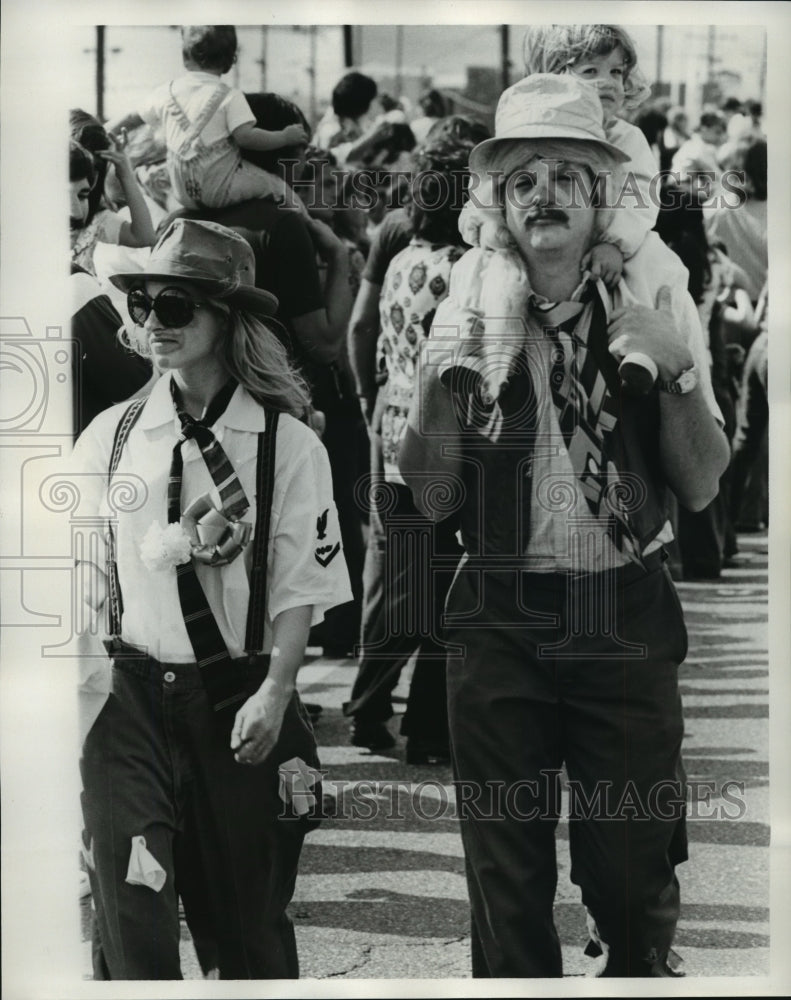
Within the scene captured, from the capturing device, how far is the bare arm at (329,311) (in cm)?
490

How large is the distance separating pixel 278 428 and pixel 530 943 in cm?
120

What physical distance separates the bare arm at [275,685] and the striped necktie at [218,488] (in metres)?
0.10

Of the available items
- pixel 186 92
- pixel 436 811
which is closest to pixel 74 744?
pixel 436 811

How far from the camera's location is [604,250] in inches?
189

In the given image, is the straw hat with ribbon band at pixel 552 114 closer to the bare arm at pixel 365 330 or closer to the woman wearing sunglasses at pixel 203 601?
the bare arm at pixel 365 330

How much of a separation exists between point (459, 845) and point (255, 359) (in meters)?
1.12

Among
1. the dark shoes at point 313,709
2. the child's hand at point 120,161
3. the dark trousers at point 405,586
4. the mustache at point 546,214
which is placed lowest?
the dark shoes at point 313,709

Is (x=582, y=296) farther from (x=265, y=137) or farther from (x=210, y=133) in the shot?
(x=210, y=133)

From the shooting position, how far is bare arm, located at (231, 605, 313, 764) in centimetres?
474

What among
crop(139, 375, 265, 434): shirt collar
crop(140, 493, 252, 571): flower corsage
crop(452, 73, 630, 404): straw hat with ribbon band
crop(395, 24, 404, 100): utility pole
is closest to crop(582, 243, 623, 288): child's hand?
crop(452, 73, 630, 404): straw hat with ribbon band

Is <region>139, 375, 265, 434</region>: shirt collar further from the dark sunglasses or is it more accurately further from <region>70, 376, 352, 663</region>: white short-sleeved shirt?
the dark sunglasses

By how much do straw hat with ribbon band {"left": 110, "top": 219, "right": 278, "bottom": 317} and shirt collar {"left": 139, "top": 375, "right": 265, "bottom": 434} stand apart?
191mm

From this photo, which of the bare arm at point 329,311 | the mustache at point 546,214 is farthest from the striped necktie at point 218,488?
the mustache at point 546,214

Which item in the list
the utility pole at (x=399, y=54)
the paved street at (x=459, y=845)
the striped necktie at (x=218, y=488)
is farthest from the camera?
the paved street at (x=459, y=845)
